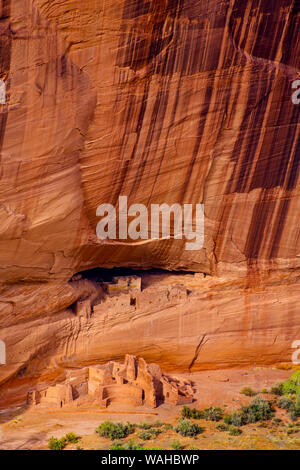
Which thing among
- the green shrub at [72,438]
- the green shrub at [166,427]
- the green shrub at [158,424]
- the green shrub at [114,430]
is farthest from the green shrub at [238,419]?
the green shrub at [72,438]

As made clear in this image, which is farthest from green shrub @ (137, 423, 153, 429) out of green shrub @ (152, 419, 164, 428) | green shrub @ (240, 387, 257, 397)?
green shrub @ (240, 387, 257, 397)

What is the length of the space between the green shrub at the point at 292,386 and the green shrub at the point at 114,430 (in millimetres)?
3579

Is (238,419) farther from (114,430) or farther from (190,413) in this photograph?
(114,430)

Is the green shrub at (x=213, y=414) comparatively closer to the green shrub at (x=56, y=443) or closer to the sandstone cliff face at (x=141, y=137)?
the sandstone cliff face at (x=141, y=137)

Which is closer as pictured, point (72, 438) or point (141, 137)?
point (72, 438)

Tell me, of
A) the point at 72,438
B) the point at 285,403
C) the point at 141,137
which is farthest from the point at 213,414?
the point at 141,137

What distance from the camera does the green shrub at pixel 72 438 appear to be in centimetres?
1150

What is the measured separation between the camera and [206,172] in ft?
42.5

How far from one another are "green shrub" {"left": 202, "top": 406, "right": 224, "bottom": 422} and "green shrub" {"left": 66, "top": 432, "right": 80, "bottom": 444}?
100 inches

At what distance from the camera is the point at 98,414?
495 inches

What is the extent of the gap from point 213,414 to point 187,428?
86 cm

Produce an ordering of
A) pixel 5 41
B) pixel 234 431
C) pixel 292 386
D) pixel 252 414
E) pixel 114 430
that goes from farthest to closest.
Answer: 1. pixel 292 386
2. pixel 252 414
3. pixel 234 431
4. pixel 114 430
5. pixel 5 41

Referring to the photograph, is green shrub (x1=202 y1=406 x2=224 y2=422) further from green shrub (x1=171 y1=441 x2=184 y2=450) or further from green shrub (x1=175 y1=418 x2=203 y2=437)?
green shrub (x1=171 y1=441 x2=184 y2=450)
